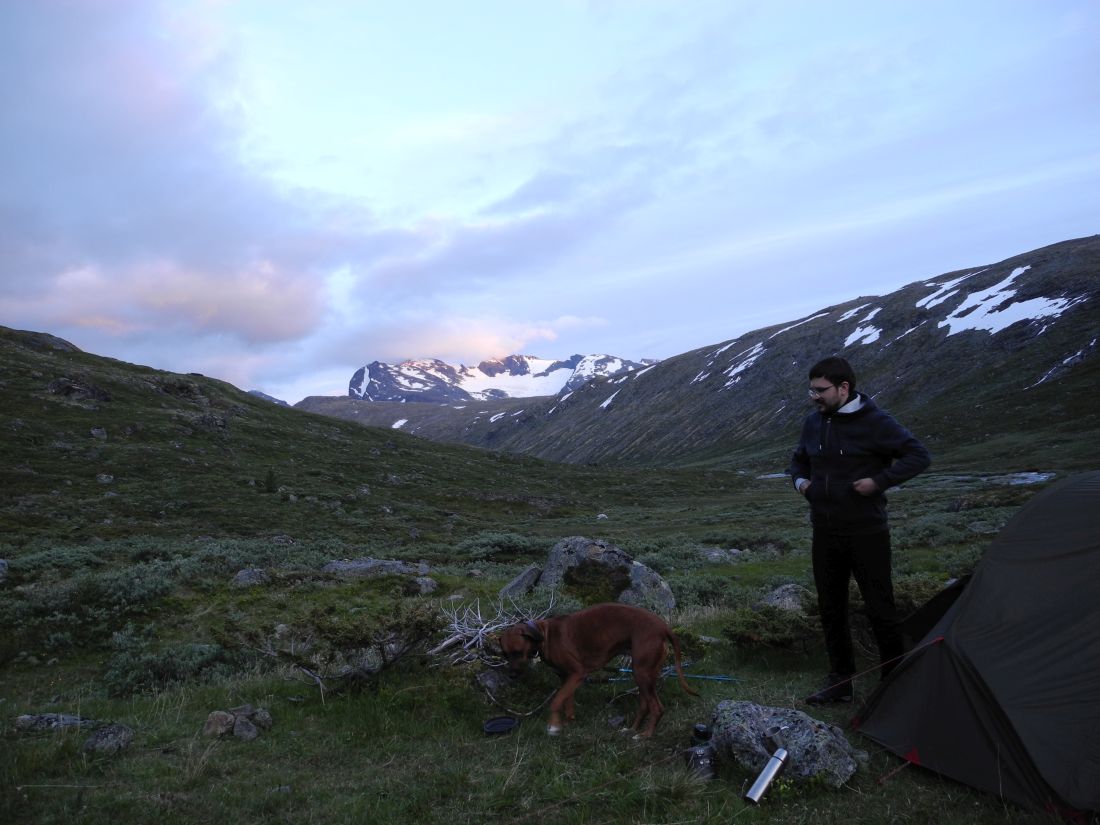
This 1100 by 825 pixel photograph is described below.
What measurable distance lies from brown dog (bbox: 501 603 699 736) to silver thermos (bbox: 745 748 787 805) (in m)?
1.23

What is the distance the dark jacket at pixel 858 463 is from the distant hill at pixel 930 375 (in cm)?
5770

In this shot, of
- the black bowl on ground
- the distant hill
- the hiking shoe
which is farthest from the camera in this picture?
the distant hill

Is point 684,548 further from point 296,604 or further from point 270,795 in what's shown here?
point 270,795

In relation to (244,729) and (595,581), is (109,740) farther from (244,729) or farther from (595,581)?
(595,581)

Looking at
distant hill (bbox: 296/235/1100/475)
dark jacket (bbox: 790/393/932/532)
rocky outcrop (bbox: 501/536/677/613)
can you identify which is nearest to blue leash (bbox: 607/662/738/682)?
dark jacket (bbox: 790/393/932/532)

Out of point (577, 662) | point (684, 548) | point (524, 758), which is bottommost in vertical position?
point (684, 548)

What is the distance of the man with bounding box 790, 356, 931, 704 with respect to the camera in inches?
259

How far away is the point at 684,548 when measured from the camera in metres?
27.5

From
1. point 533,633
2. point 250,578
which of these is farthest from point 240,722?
point 250,578

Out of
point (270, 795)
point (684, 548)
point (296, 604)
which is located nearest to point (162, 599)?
point (296, 604)

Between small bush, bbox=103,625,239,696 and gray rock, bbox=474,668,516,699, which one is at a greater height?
small bush, bbox=103,625,239,696

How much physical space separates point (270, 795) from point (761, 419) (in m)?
140

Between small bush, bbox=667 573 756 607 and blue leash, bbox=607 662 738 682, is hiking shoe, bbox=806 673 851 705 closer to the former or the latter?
blue leash, bbox=607 662 738 682

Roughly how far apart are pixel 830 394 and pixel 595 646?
3.49 metres
